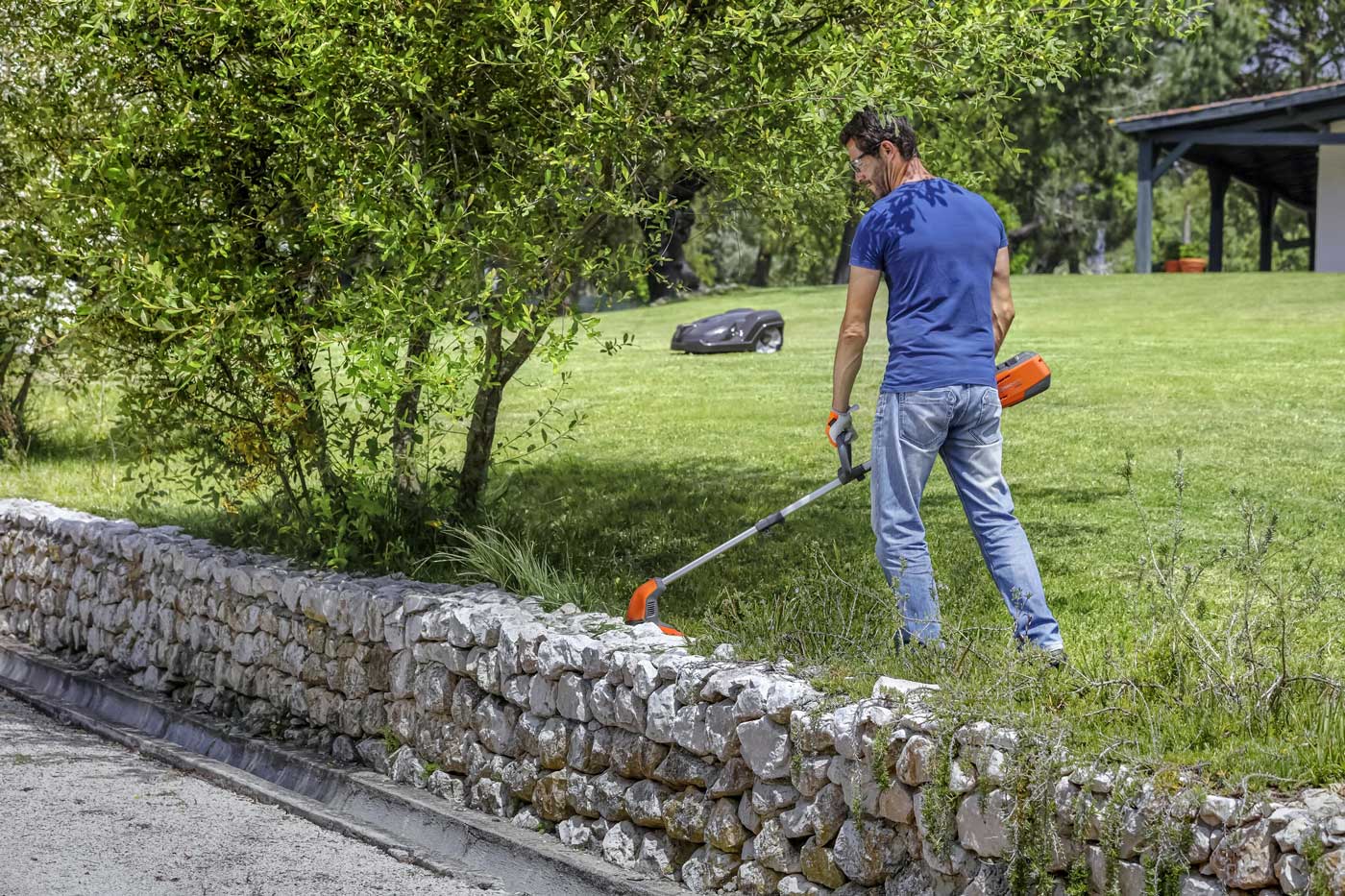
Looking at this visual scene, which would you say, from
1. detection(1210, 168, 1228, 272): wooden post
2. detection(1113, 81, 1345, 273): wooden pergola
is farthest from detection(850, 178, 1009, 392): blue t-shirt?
detection(1210, 168, 1228, 272): wooden post

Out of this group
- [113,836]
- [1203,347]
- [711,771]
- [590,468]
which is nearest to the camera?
[711,771]

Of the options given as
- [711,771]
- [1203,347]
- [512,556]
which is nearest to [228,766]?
[512,556]

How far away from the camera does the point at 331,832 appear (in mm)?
5906

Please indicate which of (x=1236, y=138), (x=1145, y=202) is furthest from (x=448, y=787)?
(x=1145, y=202)

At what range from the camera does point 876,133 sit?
17.4ft

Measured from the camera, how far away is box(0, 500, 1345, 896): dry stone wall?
3777 mm

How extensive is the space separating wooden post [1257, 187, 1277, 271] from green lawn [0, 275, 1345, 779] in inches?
467

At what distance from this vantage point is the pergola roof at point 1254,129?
26594 millimetres

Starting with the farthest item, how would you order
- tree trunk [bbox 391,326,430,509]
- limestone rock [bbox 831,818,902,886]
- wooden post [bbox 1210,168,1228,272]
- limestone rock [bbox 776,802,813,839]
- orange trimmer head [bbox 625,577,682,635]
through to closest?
wooden post [bbox 1210,168,1228,272] < tree trunk [bbox 391,326,430,509] < orange trimmer head [bbox 625,577,682,635] < limestone rock [bbox 776,802,813,839] < limestone rock [bbox 831,818,902,886]

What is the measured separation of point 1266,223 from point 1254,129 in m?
7.73

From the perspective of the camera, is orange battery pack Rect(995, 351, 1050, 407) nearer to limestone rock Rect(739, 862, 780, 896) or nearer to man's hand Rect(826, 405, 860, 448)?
man's hand Rect(826, 405, 860, 448)

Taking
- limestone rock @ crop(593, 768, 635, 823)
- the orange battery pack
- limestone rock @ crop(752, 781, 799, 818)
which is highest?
the orange battery pack

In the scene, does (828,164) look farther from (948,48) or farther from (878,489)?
(878,489)

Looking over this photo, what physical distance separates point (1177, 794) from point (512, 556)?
358 centimetres
